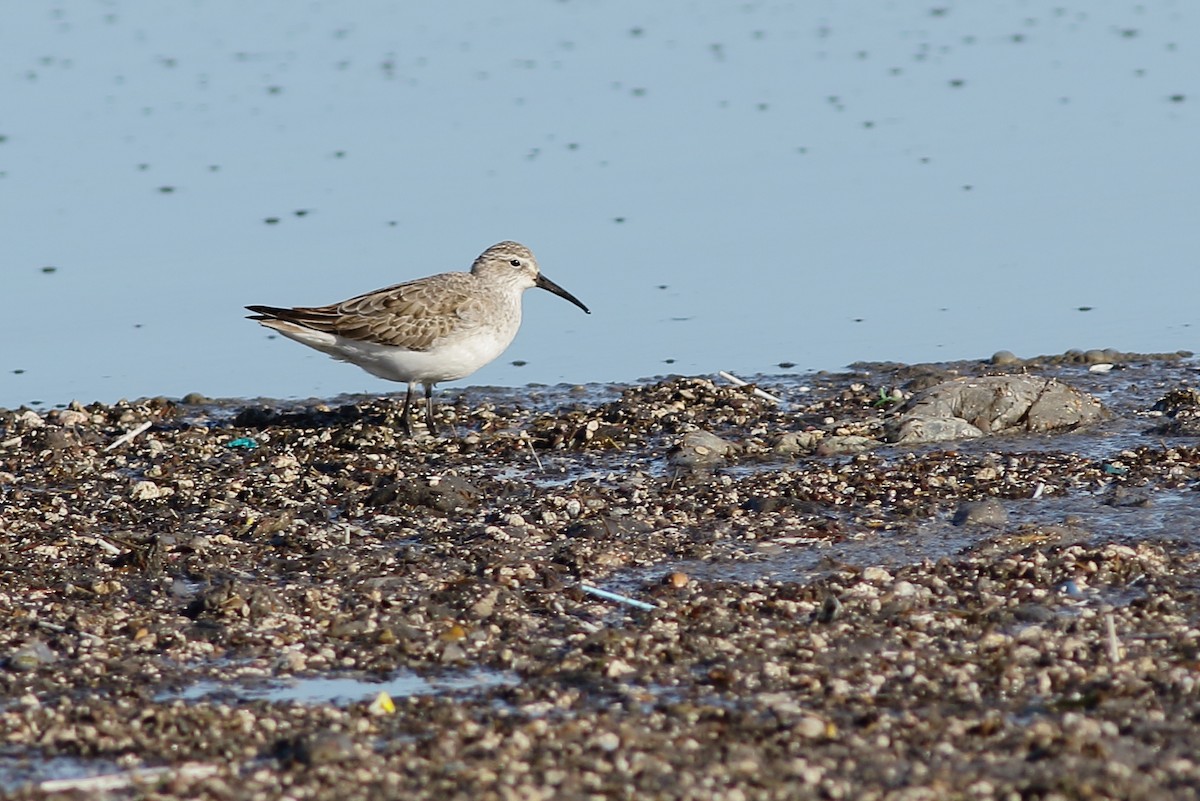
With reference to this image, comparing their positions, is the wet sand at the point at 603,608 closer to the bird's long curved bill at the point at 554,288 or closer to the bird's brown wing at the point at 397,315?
the bird's brown wing at the point at 397,315

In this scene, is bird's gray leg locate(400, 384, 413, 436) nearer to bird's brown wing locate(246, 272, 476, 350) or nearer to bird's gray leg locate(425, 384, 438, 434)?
bird's gray leg locate(425, 384, 438, 434)

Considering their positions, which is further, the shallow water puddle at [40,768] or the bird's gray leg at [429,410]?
the bird's gray leg at [429,410]

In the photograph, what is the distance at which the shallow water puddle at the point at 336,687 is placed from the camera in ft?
22.4

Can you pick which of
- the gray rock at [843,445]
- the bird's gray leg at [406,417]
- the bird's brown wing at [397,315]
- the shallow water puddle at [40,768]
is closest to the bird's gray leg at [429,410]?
the bird's gray leg at [406,417]

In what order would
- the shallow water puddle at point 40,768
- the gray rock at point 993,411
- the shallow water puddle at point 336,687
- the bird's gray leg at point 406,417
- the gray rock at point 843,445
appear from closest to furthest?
the shallow water puddle at point 40,768 < the shallow water puddle at point 336,687 < the gray rock at point 843,445 < the gray rock at point 993,411 < the bird's gray leg at point 406,417

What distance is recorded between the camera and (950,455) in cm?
991

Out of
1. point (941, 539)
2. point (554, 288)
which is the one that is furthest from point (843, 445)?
point (554, 288)

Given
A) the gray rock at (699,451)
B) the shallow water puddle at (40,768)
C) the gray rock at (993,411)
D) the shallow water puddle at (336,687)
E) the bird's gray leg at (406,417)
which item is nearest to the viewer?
the shallow water puddle at (40,768)

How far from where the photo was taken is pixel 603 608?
772cm

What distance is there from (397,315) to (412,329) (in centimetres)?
16

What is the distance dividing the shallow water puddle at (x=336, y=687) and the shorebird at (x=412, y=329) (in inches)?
166

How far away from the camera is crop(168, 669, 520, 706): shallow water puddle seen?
6.84m

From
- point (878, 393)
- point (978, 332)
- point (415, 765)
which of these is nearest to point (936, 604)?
point (415, 765)

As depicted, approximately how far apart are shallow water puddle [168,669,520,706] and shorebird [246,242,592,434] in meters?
4.23
